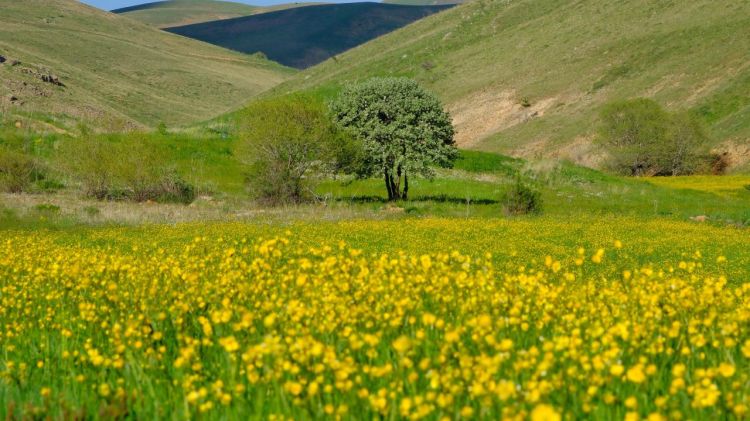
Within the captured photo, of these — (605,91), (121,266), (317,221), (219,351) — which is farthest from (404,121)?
(605,91)

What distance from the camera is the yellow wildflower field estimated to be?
457 centimetres

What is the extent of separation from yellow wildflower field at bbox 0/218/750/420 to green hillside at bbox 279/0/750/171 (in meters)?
77.9

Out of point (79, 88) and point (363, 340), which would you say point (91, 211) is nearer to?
point (363, 340)

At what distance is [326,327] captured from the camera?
20.6 ft

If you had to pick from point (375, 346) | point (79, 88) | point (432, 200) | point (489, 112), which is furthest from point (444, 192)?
point (79, 88)

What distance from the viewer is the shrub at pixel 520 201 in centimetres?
4228

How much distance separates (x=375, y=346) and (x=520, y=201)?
122 ft

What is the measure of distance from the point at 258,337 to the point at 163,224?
26735 millimetres

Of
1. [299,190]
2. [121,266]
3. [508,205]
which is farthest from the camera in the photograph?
[299,190]

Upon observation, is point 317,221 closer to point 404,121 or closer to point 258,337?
point 404,121

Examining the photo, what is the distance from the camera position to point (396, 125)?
147 ft

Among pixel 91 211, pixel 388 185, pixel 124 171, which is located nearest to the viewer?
pixel 91 211

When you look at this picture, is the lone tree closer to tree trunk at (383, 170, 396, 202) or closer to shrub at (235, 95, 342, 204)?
tree trunk at (383, 170, 396, 202)

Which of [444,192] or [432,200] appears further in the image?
[444,192]
